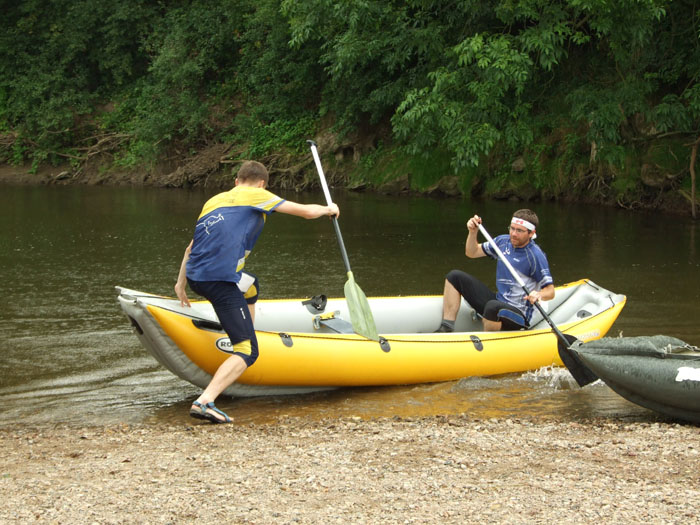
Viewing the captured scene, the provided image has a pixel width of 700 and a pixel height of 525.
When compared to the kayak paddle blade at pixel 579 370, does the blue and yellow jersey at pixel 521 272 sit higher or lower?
higher

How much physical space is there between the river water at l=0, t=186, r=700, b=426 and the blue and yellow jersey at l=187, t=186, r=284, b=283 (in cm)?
94

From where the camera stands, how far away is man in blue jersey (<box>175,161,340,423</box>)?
4707 millimetres

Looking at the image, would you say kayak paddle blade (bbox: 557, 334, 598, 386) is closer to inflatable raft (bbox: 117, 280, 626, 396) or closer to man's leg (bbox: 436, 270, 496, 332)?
inflatable raft (bbox: 117, 280, 626, 396)

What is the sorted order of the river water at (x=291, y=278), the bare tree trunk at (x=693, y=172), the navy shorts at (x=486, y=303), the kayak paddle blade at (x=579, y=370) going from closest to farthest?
the kayak paddle blade at (x=579, y=370) → the river water at (x=291, y=278) → the navy shorts at (x=486, y=303) → the bare tree trunk at (x=693, y=172)

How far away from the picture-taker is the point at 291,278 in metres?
9.84

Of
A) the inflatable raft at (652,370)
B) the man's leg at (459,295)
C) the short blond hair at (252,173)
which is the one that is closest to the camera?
the inflatable raft at (652,370)

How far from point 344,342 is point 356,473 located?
1.67 metres

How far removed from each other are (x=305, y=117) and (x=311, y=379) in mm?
18201

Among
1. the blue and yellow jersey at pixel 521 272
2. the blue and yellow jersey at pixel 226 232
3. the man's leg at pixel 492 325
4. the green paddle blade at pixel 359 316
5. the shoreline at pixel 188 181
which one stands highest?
the blue and yellow jersey at pixel 226 232

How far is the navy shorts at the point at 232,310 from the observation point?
4754mm

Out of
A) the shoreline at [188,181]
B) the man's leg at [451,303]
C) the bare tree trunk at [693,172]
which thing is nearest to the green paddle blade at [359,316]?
the man's leg at [451,303]

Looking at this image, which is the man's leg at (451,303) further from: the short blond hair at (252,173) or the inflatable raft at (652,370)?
the short blond hair at (252,173)

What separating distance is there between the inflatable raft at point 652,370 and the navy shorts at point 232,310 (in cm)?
180

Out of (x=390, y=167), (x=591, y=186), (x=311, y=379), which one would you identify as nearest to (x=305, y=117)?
(x=390, y=167)
